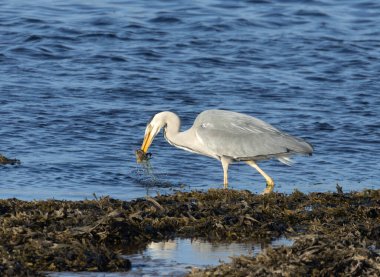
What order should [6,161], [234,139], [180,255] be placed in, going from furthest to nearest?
[6,161] < [234,139] < [180,255]

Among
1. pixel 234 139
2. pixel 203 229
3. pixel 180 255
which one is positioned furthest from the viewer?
pixel 234 139

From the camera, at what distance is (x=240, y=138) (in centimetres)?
1111

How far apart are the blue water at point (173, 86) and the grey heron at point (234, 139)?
18.5 inches

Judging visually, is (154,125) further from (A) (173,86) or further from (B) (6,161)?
(A) (173,86)

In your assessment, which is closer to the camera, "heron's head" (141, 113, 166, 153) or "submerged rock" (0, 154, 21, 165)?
"heron's head" (141, 113, 166, 153)

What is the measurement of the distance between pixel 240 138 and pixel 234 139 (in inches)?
2.8

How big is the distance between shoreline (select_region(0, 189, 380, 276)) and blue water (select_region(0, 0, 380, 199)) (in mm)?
2032

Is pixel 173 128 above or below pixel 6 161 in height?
above

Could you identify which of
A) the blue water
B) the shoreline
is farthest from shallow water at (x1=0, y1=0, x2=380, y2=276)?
the shoreline

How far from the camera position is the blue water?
1212cm

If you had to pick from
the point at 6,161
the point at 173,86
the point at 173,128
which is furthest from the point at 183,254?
the point at 173,86

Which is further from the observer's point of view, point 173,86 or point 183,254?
point 173,86

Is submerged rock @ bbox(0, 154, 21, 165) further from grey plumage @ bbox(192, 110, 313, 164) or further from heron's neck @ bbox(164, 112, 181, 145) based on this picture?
grey plumage @ bbox(192, 110, 313, 164)

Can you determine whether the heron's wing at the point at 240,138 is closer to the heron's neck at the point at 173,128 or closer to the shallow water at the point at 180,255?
the heron's neck at the point at 173,128
